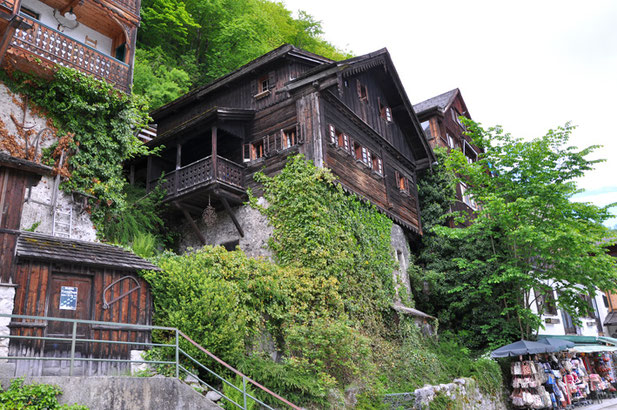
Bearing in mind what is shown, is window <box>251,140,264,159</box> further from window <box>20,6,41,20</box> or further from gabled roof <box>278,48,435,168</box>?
window <box>20,6,41,20</box>

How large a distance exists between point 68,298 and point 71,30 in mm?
10126

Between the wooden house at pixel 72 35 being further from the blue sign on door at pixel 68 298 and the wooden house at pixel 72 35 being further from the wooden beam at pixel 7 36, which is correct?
the blue sign on door at pixel 68 298

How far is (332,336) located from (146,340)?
4326mm

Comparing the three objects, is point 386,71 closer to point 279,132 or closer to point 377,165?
point 377,165

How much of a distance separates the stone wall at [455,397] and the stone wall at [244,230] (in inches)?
239

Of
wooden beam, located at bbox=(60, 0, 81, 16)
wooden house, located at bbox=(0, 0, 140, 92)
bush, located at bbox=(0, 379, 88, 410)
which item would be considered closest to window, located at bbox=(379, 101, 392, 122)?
wooden house, located at bbox=(0, 0, 140, 92)

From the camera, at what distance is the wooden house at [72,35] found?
1252 centimetres

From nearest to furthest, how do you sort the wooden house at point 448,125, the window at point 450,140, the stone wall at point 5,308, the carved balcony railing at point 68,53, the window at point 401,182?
the stone wall at point 5,308 → the carved balcony railing at point 68,53 → the window at point 401,182 → the wooden house at point 448,125 → the window at point 450,140

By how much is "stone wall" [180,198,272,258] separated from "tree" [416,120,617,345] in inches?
322

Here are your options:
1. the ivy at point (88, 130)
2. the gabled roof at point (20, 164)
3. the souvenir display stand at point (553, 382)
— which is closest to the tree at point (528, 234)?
the souvenir display stand at point (553, 382)

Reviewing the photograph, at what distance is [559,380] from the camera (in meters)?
18.0

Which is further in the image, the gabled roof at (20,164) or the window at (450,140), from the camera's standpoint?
the window at (450,140)

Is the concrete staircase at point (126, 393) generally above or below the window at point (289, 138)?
below

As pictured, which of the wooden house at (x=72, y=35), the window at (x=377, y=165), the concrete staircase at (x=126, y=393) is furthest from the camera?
the window at (x=377, y=165)
